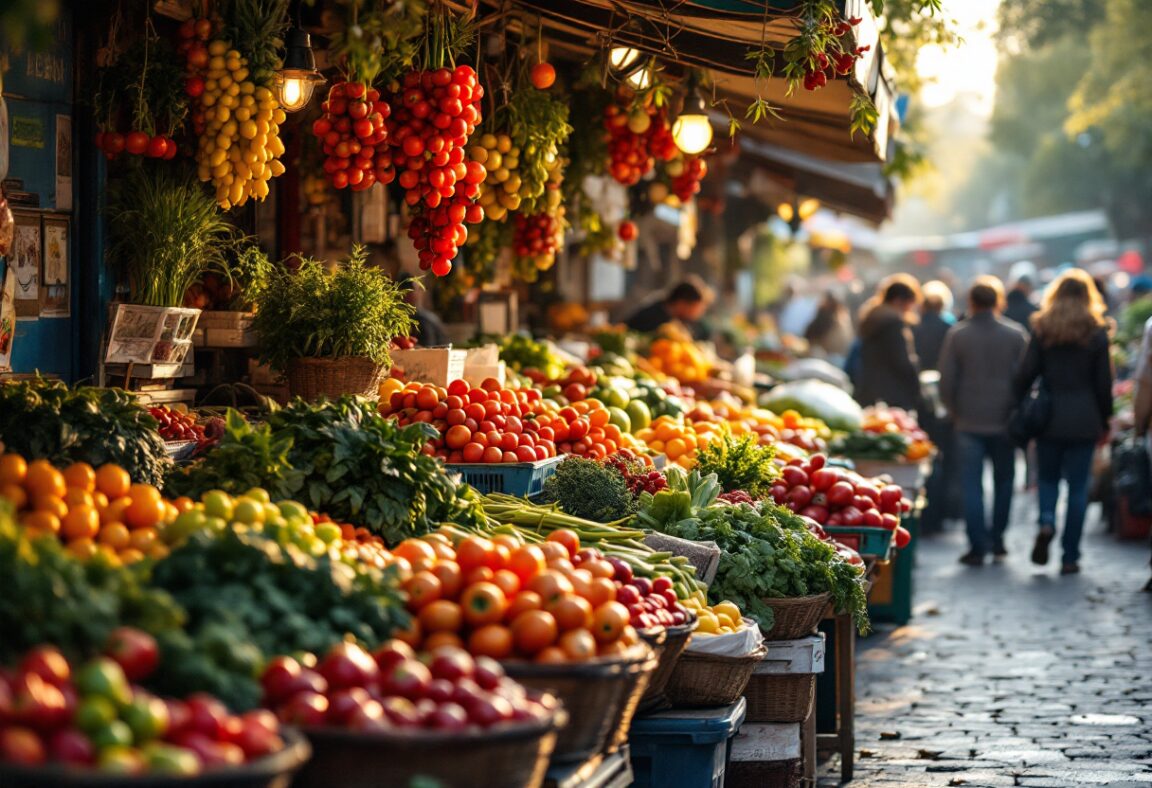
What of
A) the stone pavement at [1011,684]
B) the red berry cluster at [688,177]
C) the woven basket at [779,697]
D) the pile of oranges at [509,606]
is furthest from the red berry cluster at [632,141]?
the pile of oranges at [509,606]

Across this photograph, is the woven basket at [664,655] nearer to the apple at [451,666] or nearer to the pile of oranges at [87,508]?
the apple at [451,666]

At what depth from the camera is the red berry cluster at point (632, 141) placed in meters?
8.45

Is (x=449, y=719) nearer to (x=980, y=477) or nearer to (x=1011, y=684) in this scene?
(x=1011, y=684)

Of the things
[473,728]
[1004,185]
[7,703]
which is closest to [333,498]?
[473,728]

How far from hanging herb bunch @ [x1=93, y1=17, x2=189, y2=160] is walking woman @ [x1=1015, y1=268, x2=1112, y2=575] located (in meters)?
7.36

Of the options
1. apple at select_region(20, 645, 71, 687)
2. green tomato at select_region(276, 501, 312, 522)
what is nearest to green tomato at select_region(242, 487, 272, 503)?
green tomato at select_region(276, 501, 312, 522)

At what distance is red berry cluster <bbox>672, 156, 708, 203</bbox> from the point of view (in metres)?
9.39

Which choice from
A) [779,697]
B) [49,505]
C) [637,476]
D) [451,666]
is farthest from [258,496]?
[637,476]

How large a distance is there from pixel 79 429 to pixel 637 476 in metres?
2.68

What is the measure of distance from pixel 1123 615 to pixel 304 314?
6418 millimetres

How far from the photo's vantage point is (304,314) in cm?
606

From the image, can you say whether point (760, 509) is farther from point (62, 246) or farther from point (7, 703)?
point (7, 703)

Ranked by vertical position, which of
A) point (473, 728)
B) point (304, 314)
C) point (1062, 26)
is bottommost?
point (473, 728)

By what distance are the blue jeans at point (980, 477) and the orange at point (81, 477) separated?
9.21 m
